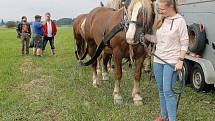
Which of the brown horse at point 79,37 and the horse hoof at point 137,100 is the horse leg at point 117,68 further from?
the brown horse at point 79,37

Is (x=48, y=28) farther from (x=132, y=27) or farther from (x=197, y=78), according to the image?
(x=132, y=27)

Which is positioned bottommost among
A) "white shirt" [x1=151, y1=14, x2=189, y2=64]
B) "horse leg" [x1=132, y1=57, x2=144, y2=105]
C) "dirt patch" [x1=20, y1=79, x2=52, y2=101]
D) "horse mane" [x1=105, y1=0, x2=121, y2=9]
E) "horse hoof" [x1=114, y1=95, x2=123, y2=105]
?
"dirt patch" [x1=20, y1=79, x2=52, y2=101]

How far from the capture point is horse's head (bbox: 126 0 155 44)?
249 inches

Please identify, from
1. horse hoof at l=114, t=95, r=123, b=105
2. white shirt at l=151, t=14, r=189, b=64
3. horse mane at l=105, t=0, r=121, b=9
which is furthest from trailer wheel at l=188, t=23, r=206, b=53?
white shirt at l=151, t=14, r=189, b=64

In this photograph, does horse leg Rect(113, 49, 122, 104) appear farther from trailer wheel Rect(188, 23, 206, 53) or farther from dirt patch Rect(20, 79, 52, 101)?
trailer wheel Rect(188, 23, 206, 53)

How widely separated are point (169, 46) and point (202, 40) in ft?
9.40

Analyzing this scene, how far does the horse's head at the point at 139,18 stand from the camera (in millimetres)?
6312

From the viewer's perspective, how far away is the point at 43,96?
26.4ft

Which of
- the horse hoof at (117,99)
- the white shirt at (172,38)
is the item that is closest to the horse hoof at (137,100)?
the horse hoof at (117,99)

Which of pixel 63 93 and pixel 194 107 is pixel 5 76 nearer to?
pixel 63 93

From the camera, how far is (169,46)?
5125mm

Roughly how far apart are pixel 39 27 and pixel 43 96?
1001cm

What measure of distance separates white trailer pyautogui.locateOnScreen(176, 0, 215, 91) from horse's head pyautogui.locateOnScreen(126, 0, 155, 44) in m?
1.45

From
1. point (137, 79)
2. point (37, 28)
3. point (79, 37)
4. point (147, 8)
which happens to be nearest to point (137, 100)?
point (137, 79)
